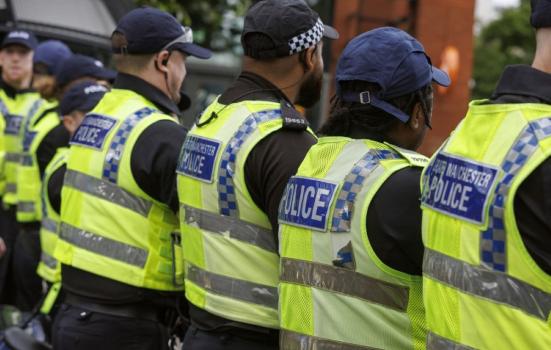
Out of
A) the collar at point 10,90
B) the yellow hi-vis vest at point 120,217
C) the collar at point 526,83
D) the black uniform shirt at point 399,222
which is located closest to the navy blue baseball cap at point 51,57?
the collar at point 10,90

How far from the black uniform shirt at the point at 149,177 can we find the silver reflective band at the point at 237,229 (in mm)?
425

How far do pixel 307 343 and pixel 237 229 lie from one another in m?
0.56

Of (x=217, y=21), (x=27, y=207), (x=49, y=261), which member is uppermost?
(x=49, y=261)

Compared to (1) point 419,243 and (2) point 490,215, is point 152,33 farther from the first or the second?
(2) point 490,215

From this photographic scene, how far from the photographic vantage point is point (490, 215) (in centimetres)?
210

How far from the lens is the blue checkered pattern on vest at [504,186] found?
2.05 metres

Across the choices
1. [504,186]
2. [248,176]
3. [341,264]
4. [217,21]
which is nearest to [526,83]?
[504,186]

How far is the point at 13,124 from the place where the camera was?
6984mm

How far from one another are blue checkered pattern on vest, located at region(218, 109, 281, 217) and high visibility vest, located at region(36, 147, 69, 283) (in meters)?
1.74

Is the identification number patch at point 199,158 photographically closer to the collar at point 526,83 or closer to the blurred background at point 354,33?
the collar at point 526,83

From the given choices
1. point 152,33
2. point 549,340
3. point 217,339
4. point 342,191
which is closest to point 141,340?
point 217,339

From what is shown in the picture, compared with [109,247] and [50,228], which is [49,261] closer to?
[50,228]

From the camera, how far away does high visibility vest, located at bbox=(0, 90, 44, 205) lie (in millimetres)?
6844

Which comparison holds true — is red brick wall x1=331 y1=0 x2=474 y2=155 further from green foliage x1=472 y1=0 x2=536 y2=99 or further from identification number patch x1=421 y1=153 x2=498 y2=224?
green foliage x1=472 y1=0 x2=536 y2=99
